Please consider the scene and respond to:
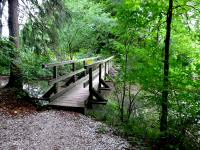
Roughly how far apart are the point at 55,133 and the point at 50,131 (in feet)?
0.52

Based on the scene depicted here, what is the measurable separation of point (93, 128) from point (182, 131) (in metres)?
2.14

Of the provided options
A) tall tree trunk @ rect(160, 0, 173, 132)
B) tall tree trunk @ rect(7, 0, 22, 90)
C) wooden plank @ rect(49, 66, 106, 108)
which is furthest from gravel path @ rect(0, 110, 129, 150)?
tall tree trunk @ rect(7, 0, 22, 90)

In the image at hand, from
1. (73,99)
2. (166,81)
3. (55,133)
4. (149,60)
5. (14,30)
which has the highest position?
(14,30)

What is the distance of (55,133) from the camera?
5.37 metres

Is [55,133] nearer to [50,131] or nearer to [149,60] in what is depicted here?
[50,131]

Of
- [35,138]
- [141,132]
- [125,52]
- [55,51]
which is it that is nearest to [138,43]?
[125,52]

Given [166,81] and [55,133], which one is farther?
[55,133]

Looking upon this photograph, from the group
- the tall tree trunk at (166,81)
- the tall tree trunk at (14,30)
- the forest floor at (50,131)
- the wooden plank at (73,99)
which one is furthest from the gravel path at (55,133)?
the tall tree trunk at (14,30)

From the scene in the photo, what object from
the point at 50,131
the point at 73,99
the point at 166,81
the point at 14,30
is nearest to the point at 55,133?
the point at 50,131

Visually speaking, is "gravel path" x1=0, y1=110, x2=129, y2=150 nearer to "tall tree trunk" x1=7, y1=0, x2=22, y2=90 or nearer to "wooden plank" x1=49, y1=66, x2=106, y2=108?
"wooden plank" x1=49, y1=66, x2=106, y2=108

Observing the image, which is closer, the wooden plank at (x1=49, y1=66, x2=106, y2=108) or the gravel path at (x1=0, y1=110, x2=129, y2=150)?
the gravel path at (x1=0, y1=110, x2=129, y2=150)

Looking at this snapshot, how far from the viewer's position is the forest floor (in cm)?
482

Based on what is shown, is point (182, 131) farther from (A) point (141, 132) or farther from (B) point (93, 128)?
(B) point (93, 128)

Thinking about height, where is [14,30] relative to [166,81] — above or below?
above
